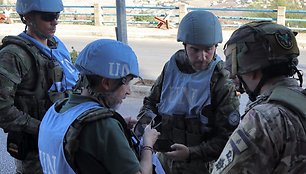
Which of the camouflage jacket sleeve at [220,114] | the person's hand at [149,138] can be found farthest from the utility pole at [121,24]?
the person's hand at [149,138]

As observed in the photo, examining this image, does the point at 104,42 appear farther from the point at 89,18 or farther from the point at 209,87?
the point at 89,18

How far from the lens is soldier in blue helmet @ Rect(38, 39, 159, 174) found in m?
1.84

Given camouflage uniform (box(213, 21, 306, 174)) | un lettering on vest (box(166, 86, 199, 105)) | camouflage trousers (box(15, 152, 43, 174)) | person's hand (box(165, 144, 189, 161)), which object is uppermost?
camouflage uniform (box(213, 21, 306, 174))

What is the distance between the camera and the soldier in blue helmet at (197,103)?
2617 millimetres

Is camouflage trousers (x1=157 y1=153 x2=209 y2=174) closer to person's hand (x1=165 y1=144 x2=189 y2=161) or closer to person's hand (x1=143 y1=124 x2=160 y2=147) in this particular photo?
person's hand (x1=165 y1=144 x2=189 y2=161)

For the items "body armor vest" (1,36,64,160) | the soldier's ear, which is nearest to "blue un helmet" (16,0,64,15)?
"body armor vest" (1,36,64,160)

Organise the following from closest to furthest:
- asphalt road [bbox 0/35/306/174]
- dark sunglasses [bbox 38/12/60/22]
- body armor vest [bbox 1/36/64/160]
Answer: body armor vest [bbox 1/36/64/160], dark sunglasses [bbox 38/12/60/22], asphalt road [bbox 0/35/306/174]

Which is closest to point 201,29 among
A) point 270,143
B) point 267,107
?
point 267,107

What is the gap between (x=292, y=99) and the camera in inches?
66.8

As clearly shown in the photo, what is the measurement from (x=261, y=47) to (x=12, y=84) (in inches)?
64.6

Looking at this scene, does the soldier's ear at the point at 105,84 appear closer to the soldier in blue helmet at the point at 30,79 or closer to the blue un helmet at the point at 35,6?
the soldier in blue helmet at the point at 30,79

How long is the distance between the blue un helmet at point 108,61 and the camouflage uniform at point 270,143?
0.58 meters

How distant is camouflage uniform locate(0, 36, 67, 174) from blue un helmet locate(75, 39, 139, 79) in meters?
0.96

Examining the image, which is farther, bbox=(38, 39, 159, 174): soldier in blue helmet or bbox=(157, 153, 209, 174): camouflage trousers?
bbox=(157, 153, 209, 174): camouflage trousers
